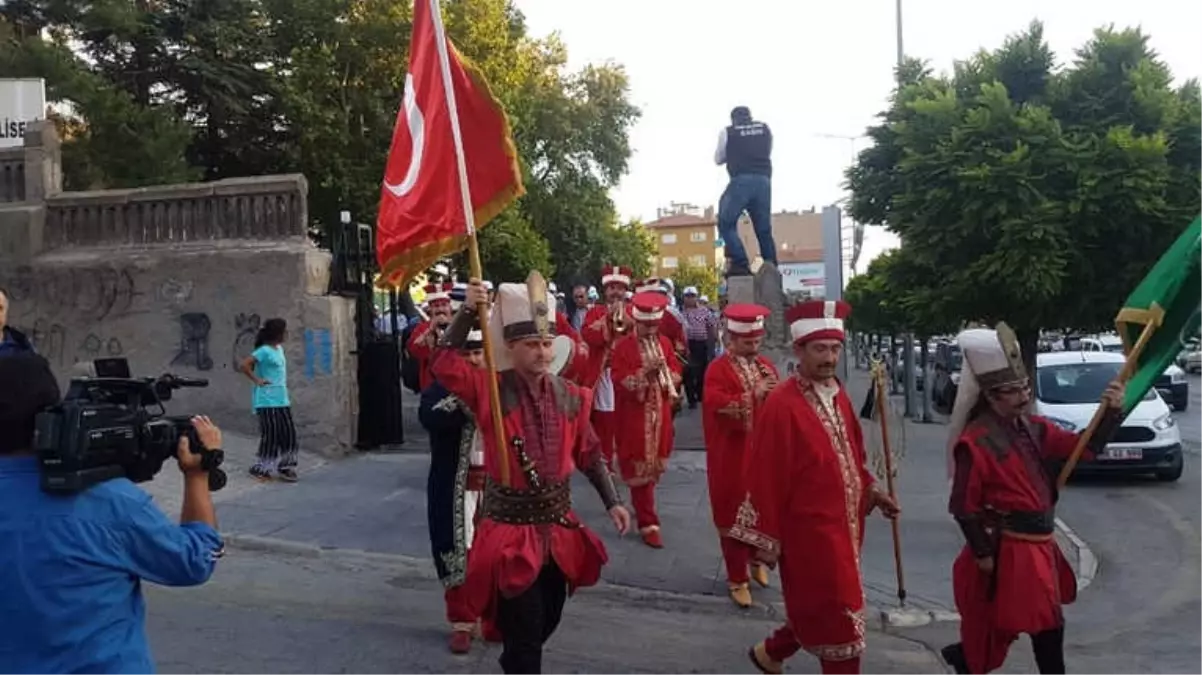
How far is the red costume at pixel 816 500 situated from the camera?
16.1 ft

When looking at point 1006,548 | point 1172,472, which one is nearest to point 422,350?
point 1006,548

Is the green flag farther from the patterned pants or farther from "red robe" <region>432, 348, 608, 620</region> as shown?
the patterned pants

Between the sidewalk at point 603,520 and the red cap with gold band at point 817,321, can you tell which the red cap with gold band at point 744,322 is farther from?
the red cap with gold band at point 817,321

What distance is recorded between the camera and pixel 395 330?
13680 mm

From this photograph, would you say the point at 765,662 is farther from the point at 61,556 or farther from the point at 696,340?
the point at 696,340

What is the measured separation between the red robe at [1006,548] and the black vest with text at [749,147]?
8700 millimetres

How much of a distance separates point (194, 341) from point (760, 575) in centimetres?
799

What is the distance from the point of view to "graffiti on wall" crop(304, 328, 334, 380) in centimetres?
1277

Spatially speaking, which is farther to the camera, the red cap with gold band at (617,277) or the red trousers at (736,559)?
the red cap with gold band at (617,277)

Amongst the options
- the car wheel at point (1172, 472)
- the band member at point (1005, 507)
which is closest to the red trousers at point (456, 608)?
the band member at point (1005, 507)

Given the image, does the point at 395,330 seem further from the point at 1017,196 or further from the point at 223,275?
the point at 1017,196

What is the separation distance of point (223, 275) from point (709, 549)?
7.00m

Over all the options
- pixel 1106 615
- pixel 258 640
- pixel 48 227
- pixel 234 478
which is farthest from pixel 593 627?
pixel 48 227

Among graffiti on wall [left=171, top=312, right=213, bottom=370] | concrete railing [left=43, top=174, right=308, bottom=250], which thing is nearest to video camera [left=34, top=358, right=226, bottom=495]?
concrete railing [left=43, top=174, right=308, bottom=250]
